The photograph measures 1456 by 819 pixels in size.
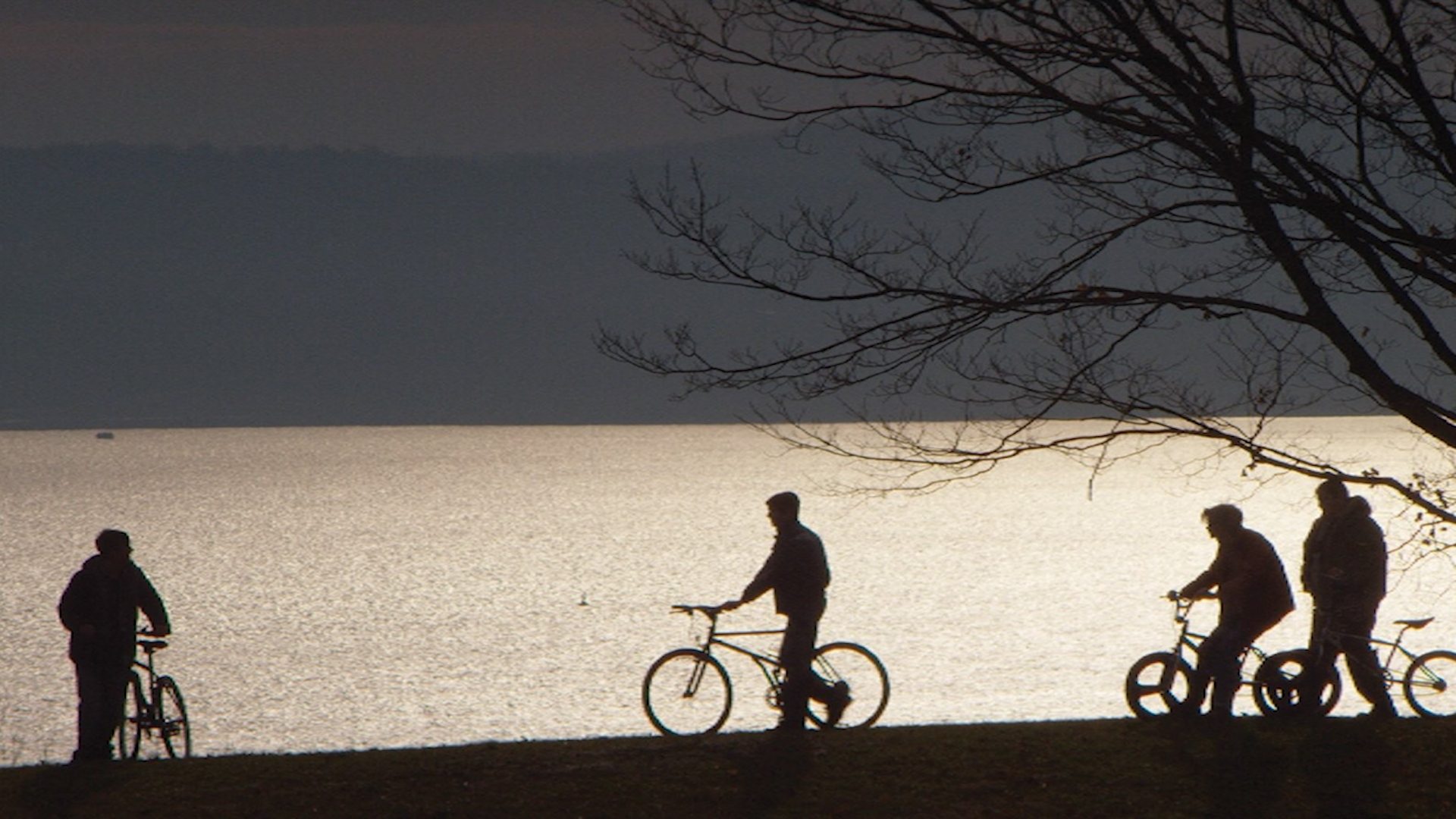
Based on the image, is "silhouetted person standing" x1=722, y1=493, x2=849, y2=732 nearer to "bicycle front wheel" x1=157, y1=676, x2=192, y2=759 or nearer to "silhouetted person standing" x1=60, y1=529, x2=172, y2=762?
"silhouetted person standing" x1=60, y1=529, x2=172, y2=762

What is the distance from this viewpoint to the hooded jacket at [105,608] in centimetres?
1177

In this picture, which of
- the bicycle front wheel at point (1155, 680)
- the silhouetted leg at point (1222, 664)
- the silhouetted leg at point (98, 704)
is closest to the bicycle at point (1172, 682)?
the bicycle front wheel at point (1155, 680)

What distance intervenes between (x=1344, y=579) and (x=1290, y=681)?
2.99 feet

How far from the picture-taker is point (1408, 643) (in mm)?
67875

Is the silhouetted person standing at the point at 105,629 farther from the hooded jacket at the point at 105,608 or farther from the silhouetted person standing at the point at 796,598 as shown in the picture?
the silhouetted person standing at the point at 796,598

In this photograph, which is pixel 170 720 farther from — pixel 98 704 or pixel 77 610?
pixel 77 610

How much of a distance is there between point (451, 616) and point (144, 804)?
71.4 m

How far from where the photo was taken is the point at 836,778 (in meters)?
9.55

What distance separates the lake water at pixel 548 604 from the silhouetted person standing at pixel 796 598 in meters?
0.82

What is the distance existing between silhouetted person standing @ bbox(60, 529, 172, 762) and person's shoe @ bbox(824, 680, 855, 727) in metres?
5.10

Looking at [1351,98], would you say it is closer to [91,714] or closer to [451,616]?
[91,714]

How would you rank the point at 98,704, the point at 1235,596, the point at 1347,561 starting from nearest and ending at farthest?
the point at 1235,596 → the point at 98,704 → the point at 1347,561

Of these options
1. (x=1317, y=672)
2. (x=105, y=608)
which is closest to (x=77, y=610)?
(x=105, y=608)

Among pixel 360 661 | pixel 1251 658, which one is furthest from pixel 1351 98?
pixel 360 661
